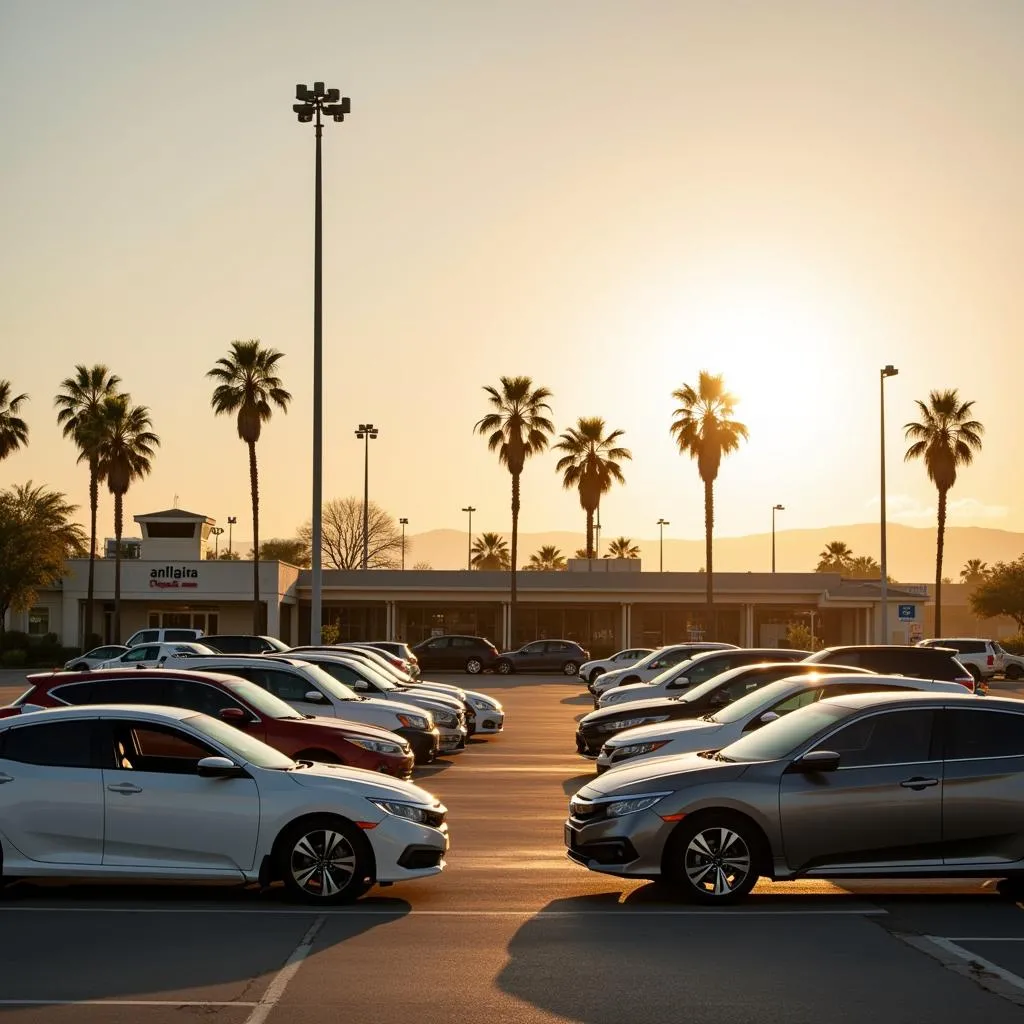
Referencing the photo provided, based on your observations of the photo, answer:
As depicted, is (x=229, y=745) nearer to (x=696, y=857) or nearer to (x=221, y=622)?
(x=696, y=857)

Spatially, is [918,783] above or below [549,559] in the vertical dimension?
below

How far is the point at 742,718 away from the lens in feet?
51.4

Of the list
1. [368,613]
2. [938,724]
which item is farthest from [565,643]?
[938,724]

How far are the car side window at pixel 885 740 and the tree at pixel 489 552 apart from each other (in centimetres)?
11393

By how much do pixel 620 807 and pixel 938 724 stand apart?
2.54 meters

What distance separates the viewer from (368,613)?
7250 cm

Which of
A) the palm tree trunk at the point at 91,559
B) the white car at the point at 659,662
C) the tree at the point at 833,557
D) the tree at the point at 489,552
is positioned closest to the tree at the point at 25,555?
the palm tree trunk at the point at 91,559

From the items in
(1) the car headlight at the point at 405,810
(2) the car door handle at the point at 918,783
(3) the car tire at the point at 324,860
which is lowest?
(3) the car tire at the point at 324,860

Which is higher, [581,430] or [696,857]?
[581,430]

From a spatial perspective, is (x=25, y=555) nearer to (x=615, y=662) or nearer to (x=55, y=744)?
(x=615, y=662)

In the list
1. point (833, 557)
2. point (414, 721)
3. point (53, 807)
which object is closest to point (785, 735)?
point (53, 807)

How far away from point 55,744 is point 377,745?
5.59 m

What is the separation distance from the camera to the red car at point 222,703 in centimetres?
1591

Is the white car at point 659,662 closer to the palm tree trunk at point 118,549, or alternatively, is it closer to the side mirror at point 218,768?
the side mirror at point 218,768
